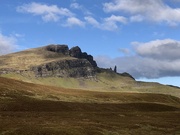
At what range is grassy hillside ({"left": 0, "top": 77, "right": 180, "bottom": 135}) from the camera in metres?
45.5

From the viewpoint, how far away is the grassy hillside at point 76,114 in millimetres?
45450

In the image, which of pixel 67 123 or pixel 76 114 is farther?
pixel 76 114

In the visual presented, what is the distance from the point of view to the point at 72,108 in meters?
83.0

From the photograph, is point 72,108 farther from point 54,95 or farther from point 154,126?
point 154,126

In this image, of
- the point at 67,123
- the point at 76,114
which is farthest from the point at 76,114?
the point at 67,123

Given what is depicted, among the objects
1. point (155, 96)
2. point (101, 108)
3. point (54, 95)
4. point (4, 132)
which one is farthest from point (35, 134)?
point (155, 96)

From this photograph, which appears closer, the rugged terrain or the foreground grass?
the foreground grass

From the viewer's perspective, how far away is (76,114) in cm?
7038

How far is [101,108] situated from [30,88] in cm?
2554

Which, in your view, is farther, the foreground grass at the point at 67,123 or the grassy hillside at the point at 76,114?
the grassy hillside at the point at 76,114

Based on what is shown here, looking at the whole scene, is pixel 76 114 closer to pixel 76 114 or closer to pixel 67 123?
pixel 76 114

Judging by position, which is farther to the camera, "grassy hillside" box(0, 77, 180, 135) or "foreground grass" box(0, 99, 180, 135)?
"grassy hillside" box(0, 77, 180, 135)

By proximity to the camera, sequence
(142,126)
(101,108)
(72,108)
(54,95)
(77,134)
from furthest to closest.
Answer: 1. (54,95)
2. (101,108)
3. (72,108)
4. (142,126)
5. (77,134)

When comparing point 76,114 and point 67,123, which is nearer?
point 67,123
